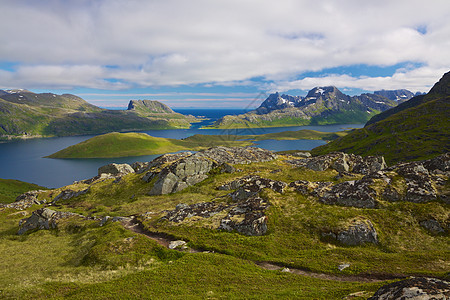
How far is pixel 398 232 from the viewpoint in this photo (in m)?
30.9

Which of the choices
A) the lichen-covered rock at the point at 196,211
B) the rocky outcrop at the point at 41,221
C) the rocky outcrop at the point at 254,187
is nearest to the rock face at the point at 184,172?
the rocky outcrop at the point at 41,221

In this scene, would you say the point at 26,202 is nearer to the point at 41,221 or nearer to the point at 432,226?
the point at 41,221

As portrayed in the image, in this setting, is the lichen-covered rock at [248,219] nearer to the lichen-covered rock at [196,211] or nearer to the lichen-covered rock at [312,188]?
the lichen-covered rock at [196,211]

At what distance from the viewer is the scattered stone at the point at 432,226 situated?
3065cm

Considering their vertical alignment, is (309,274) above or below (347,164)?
below

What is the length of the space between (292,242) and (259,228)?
206 inches

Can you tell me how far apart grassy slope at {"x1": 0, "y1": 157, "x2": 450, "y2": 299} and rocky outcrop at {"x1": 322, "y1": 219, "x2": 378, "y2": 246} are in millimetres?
938

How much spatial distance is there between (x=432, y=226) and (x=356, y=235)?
38.5 ft

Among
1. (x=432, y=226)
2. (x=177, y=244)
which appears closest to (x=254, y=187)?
(x=177, y=244)

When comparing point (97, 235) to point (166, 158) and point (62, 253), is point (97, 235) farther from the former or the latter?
point (166, 158)

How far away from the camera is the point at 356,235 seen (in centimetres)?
3005

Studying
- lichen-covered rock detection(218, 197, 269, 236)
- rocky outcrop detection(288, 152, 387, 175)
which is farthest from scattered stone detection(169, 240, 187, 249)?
rocky outcrop detection(288, 152, 387, 175)

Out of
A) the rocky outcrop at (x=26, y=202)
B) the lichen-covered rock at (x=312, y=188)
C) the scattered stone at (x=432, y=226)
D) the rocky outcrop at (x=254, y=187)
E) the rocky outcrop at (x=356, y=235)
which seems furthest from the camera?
the rocky outcrop at (x=26, y=202)

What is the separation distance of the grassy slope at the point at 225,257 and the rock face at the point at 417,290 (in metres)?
4.30
